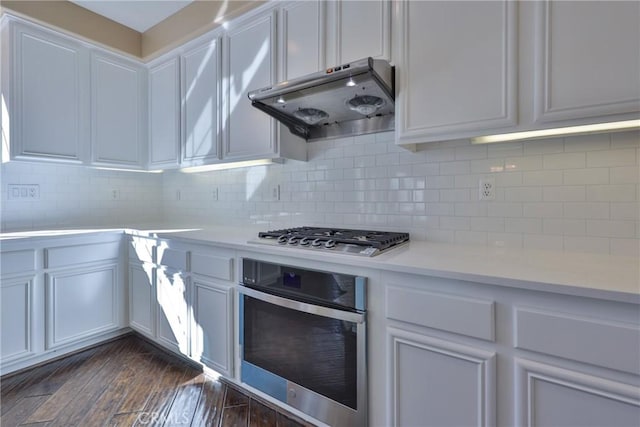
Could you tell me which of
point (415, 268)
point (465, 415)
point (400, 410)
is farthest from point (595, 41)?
point (400, 410)

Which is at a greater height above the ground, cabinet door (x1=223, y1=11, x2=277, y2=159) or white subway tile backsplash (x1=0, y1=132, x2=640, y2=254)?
cabinet door (x1=223, y1=11, x2=277, y2=159)

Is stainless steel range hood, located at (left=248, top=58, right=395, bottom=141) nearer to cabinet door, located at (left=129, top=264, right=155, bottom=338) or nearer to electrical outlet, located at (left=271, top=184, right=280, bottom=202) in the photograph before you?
electrical outlet, located at (left=271, top=184, right=280, bottom=202)

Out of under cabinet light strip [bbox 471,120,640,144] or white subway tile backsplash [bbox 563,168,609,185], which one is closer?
under cabinet light strip [bbox 471,120,640,144]

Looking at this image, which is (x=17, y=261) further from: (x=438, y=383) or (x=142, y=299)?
(x=438, y=383)

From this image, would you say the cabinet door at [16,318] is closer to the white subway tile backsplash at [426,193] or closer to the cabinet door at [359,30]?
the white subway tile backsplash at [426,193]

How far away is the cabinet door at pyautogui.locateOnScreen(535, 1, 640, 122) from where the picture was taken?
1.03 m

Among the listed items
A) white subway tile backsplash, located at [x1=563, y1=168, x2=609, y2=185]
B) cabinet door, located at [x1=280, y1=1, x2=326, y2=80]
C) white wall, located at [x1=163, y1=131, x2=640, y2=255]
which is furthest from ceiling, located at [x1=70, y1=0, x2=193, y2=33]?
white subway tile backsplash, located at [x1=563, y1=168, x2=609, y2=185]

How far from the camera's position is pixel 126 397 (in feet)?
5.77

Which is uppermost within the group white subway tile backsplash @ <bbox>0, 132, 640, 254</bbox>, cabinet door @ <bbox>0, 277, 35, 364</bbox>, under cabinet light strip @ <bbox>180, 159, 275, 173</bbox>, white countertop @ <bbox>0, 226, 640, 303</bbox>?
under cabinet light strip @ <bbox>180, 159, 275, 173</bbox>

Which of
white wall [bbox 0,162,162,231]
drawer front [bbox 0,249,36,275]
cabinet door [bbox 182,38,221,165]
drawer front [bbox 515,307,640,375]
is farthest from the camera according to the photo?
white wall [bbox 0,162,162,231]

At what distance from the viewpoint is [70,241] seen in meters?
2.15

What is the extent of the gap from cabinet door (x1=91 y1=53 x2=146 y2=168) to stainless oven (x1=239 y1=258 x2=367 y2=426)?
185 cm

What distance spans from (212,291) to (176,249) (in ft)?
1.47

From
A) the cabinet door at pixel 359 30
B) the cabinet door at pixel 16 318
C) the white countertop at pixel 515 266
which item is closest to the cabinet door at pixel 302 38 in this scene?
the cabinet door at pixel 359 30
